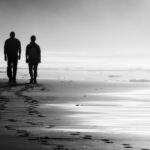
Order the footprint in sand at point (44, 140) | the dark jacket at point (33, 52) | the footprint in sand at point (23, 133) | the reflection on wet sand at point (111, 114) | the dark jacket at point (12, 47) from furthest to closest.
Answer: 1. the dark jacket at point (33, 52)
2. the dark jacket at point (12, 47)
3. the reflection on wet sand at point (111, 114)
4. the footprint in sand at point (23, 133)
5. the footprint in sand at point (44, 140)

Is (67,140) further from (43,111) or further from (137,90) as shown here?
(137,90)

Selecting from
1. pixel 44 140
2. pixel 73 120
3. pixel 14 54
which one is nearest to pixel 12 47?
pixel 14 54

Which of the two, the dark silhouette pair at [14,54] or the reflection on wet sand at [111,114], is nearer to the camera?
the reflection on wet sand at [111,114]

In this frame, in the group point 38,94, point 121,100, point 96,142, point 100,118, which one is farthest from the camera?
point 38,94

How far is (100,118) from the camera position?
16656 mm

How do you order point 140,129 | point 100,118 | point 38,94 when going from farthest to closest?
point 38,94 → point 100,118 → point 140,129

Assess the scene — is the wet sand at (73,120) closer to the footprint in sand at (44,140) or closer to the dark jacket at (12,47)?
the footprint in sand at (44,140)

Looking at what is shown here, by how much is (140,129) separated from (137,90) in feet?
43.4

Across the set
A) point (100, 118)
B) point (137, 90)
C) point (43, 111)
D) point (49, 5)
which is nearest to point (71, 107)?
point (43, 111)

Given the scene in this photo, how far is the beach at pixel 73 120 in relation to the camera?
42.0 ft

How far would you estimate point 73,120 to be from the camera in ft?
53.4

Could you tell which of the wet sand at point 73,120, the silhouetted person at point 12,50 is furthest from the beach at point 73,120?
the silhouetted person at point 12,50

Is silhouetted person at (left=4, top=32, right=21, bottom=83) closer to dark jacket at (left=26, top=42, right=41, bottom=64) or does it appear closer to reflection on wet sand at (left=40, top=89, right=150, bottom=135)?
dark jacket at (left=26, top=42, right=41, bottom=64)

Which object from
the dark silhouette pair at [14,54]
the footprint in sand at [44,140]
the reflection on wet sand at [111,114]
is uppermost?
the dark silhouette pair at [14,54]
